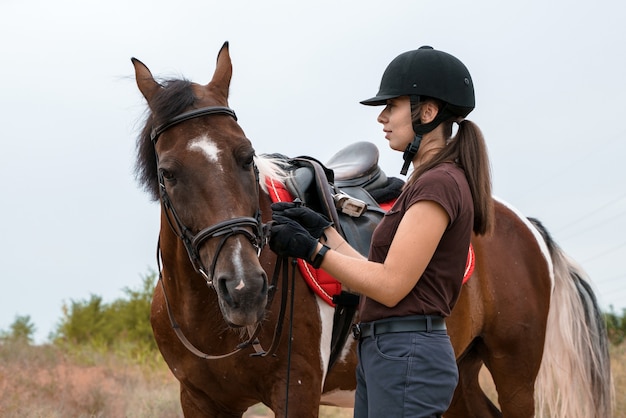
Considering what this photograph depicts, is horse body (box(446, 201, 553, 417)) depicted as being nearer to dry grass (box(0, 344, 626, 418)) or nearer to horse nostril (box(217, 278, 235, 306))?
horse nostril (box(217, 278, 235, 306))

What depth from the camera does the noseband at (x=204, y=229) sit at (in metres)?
3.45

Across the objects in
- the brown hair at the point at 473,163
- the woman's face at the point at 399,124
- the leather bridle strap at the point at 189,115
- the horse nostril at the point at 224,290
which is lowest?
the horse nostril at the point at 224,290

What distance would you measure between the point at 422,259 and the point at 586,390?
13.8 ft

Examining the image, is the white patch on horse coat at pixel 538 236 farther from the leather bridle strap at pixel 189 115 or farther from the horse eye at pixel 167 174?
the horse eye at pixel 167 174

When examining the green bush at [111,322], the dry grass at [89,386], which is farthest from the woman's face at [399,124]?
the green bush at [111,322]

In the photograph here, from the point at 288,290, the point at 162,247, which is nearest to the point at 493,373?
the point at 288,290

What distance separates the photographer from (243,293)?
3283 mm

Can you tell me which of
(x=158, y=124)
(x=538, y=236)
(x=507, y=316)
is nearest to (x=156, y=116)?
(x=158, y=124)

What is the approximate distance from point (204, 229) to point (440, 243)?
114 centimetres

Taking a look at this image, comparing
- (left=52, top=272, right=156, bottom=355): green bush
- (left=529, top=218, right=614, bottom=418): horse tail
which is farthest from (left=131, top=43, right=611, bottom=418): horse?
(left=52, top=272, right=156, bottom=355): green bush

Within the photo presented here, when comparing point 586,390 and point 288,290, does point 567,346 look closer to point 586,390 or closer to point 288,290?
point 586,390

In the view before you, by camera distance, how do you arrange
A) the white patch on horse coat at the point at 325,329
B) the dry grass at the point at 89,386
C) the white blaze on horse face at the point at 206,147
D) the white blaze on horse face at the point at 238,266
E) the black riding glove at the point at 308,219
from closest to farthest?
the black riding glove at the point at 308,219
the white blaze on horse face at the point at 238,266
the white blaze on horse face at the point at 206,147
the white patch on horse coat at the point at 325,329
the dry grass at the point at 89,386

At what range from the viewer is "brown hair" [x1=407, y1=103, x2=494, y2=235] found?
2898mm

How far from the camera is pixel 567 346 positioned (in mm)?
6254
